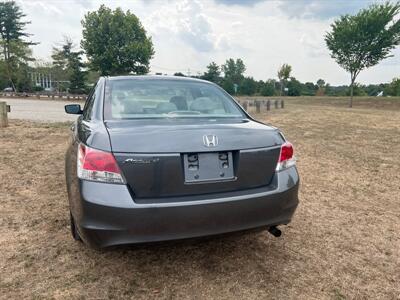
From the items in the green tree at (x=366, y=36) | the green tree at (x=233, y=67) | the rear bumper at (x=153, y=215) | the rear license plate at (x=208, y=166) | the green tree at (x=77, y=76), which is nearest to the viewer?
the rear bumper at (x=153, y=215)

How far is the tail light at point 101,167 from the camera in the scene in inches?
76.3

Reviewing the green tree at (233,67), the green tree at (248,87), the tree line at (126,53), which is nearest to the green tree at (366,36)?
the tree line at (126,53)

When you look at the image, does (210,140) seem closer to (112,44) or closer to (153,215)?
(153,215)

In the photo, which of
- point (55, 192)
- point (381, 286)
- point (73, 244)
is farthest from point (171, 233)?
point (55, 192)

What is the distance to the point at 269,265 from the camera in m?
2.61

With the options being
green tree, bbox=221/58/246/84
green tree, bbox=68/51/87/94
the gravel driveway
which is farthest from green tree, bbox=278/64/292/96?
the gravel driveway

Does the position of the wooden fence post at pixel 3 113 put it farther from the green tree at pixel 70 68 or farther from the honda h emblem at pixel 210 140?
the green tree at pixel 70 68

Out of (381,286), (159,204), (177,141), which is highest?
(177,141)

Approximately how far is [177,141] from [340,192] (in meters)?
3.21

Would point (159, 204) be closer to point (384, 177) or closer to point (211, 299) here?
point (211, 299)

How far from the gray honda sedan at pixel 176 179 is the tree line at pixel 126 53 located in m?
31.0

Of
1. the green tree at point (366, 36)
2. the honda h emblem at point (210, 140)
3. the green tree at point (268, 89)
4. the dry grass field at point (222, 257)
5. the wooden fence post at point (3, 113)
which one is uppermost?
the green tree at point (366, 36)

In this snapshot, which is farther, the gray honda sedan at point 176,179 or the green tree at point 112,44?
the green tree at point 112,44

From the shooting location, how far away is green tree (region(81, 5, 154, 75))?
3522 centimetres
